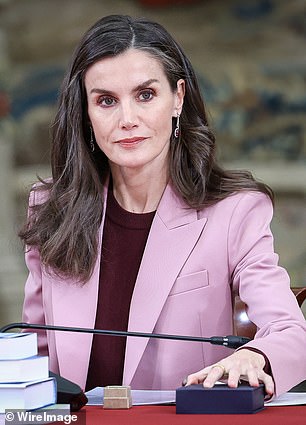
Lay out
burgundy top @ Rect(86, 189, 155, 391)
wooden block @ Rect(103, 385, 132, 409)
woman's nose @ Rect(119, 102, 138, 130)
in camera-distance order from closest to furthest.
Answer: wooden block @ Rect(103, 385, 132, 409)
woman's nose @ Rect(119, 102, 138, 130)
burgundy top @ Rect(86, 189, 155, 391)

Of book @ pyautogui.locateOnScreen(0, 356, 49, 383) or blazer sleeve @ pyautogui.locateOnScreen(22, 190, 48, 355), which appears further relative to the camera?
blazer sleeve @ pyautogui.locateOnScreen(22, 190, 48, 355)

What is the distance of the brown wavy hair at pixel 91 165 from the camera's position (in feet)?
10.3

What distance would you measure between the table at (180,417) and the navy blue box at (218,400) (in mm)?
27

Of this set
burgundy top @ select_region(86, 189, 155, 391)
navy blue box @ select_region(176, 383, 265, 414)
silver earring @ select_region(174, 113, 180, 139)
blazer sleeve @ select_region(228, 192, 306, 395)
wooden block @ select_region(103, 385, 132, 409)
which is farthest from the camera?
silver earring @ select_region(174, 113, 180, 139)

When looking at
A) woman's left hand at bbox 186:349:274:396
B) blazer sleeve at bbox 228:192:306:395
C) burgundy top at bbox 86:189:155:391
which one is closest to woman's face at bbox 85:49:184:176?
burgundy top at bbox 86:189:155:391

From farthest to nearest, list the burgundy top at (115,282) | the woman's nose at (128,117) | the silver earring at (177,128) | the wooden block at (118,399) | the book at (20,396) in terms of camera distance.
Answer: the silver earring at (177,128), the burgundy top at (115,282), the woman's nose at (128,117), the wooden block at (118,399), the book at (20,396)

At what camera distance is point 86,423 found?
7.14 feet

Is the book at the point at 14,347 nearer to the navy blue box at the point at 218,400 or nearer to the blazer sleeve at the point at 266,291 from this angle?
the navy blue box at the point at 218,400

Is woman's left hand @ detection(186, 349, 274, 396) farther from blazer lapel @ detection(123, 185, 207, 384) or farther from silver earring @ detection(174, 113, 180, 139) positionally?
silver earring @ detection(174, 113, 180, 139)

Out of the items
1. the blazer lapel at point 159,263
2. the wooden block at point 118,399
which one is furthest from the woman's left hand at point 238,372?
the blazer lapel at point 159,263

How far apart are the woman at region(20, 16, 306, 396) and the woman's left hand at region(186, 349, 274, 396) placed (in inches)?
14.2

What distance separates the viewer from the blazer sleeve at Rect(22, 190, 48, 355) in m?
3.26

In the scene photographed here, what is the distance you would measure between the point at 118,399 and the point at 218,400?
0.26m

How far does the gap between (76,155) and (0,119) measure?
5737mm
